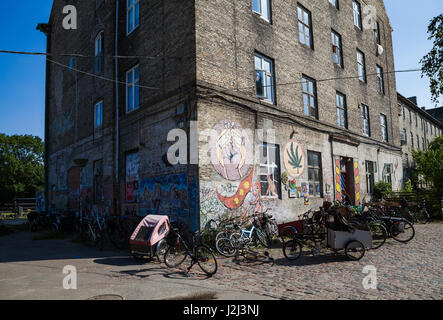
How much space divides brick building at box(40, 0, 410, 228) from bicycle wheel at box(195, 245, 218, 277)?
2.40m

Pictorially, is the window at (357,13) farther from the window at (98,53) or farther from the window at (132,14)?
the window at (98,53)

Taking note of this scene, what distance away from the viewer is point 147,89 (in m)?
12.3

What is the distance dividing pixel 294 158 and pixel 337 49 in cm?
847

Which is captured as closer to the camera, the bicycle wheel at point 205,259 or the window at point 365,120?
the bicycle wheel at point 205,259

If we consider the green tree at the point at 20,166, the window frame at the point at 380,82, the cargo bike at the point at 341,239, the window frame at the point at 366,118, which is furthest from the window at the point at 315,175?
the green tree at the point at 20,166

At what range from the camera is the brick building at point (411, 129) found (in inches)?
1180

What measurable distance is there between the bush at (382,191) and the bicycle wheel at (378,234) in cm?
979

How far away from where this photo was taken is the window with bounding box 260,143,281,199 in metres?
12.0

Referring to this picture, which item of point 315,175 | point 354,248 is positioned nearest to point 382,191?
point 315,175

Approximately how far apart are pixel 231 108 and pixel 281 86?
3526 millimetres

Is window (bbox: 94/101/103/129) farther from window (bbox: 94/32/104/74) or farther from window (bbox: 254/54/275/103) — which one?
window (bbox: 254/54/275/103)

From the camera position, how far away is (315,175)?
14703 mm

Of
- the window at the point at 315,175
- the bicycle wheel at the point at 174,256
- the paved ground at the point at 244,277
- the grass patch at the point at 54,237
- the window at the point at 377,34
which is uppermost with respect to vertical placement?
the window at the point at 377,34
